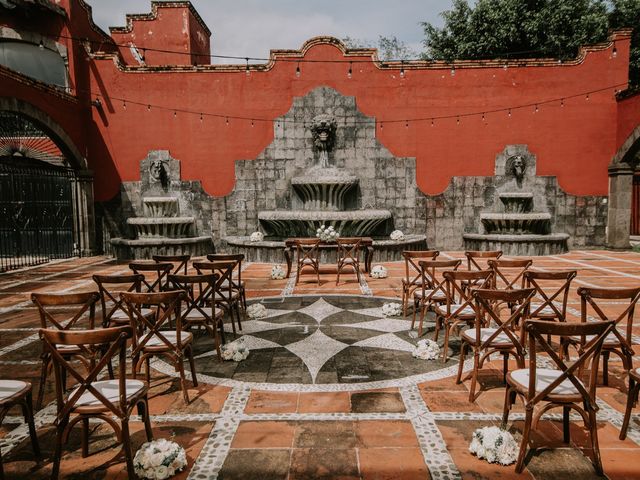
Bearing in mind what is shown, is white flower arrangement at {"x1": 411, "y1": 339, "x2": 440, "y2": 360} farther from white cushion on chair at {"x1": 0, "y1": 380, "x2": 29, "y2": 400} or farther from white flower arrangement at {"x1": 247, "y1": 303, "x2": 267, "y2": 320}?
white cushion on chair at {"x1": 0, "y1": 380, "x2": 29, "y2": 400}

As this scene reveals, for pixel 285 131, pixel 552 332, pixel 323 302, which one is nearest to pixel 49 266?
pixel 285 131

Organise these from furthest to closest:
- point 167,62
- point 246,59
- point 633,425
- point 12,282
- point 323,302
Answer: point 167,62
point 246,59
point 12,282
point 323,302
point 633,425

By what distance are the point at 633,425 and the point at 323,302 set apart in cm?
397

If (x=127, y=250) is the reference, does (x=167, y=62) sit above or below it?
above

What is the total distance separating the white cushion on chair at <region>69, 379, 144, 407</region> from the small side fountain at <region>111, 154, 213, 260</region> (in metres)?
8.31

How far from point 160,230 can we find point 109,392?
29.4ft

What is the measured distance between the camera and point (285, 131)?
11.8 m

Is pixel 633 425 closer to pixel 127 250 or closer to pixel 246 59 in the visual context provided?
pixel 127 250

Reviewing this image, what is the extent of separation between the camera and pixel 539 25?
15.1 meters

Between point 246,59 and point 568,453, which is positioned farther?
point 246,59

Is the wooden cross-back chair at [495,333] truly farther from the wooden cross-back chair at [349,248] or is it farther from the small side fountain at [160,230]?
the small side fountain at [160,230]

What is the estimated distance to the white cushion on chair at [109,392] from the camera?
2414 mm

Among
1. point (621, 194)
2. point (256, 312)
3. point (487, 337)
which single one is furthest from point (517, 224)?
point (487, 337)

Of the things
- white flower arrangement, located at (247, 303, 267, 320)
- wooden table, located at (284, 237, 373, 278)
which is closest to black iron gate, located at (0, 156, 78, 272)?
wooden table, located at (284, 237, 373, 278)
